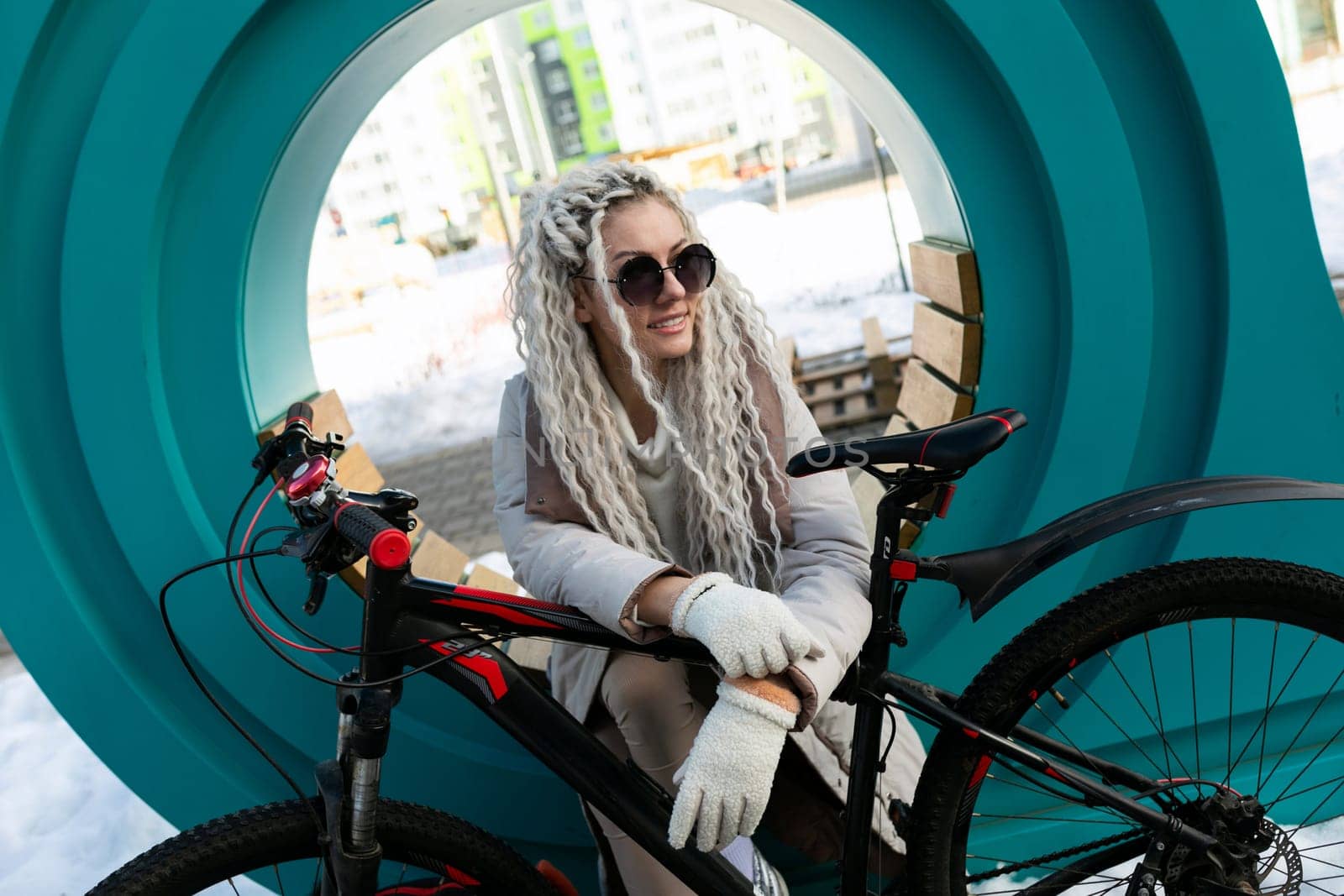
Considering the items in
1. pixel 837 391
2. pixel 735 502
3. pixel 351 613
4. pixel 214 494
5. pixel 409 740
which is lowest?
pixel 837 391

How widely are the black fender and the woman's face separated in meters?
0.51

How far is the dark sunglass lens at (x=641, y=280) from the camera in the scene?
58.7 inches

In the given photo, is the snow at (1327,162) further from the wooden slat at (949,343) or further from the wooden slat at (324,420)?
→ the wooden slat at (324,420)

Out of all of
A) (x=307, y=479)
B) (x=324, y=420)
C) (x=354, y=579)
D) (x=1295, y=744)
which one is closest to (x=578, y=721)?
(x=307, y=479)

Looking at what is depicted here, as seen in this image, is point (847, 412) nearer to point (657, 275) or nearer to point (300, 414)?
point (657, 275)

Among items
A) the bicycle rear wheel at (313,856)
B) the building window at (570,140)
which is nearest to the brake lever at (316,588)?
the bicycle rear wheel at (313,856)

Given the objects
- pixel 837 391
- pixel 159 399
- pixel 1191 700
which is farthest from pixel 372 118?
pixel 1191 700

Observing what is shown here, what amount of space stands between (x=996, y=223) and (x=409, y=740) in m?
1.47

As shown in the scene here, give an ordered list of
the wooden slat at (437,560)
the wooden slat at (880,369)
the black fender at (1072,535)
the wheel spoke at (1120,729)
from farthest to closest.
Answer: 1. the wooden slat at (880,369)
2. the wooden slat at (437,560)
3. the wheel spoke at (1120,729)
4. the black fender at (1072,535)

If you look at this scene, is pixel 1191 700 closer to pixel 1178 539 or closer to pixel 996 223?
pixel 1178 539

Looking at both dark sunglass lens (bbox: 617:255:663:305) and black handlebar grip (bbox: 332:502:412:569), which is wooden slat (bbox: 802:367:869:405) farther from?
black handlebar grip (bbox: 332:502:412:569)

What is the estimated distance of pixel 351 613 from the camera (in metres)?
1.94

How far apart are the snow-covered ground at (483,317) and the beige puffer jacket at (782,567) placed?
247 inches

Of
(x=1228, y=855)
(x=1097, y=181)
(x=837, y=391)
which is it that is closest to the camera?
(x=1228, y=855)
